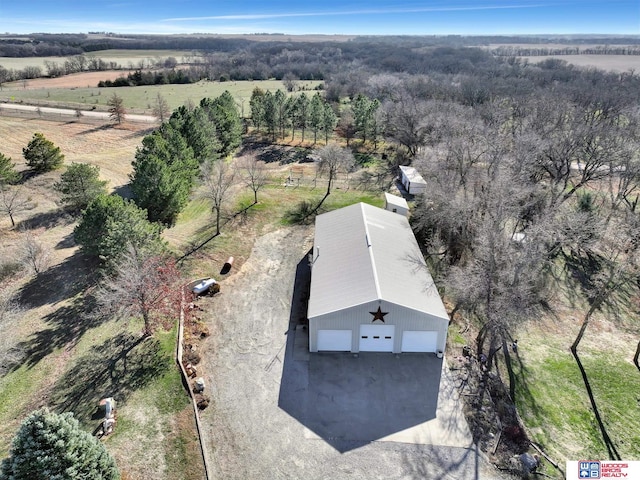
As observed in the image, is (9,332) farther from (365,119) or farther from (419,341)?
(365,119)

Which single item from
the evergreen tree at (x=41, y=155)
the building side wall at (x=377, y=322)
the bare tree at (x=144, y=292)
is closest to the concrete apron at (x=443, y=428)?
the building side wall at (x=377, y=322)

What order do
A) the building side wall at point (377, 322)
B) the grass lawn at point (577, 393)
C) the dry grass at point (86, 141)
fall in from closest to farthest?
the grass lawn at point (577, 393), the building side wall at point (377, 322), the dry grass at point (86, 141)

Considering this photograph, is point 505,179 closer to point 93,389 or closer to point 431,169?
point 431,169

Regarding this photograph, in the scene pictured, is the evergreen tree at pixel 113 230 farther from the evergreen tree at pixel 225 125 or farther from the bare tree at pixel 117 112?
the bare tree at pixel 117 112

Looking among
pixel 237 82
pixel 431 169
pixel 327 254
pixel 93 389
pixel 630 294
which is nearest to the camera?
pixel 93 389

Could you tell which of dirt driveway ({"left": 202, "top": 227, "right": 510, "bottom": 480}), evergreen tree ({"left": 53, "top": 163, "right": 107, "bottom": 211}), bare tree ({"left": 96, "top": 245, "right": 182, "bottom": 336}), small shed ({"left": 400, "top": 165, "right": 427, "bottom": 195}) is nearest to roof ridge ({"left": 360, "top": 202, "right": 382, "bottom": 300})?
dirt driveway ({"left": 202, "top": 227, "right": 510, "bottom": 480})

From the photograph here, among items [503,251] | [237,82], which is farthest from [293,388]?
[237,82]
